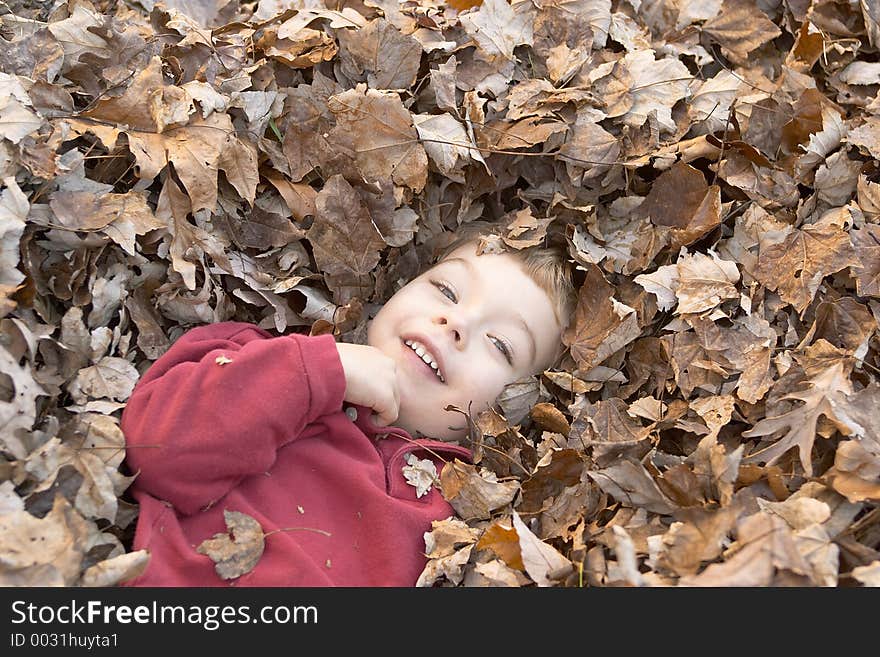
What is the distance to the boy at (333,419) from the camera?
5.74ft

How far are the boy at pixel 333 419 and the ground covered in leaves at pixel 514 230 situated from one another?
0.08m

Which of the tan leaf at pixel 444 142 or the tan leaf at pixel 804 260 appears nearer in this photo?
the tan leaf at pixel 804 260

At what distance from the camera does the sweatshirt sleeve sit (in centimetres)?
174

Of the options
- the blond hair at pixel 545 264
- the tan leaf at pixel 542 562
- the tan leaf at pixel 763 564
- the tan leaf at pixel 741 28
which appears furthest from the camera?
the tan leaf at pixel 741 28

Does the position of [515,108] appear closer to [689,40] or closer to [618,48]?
[618,48]

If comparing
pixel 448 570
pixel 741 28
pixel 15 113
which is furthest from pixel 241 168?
pixel 741 28

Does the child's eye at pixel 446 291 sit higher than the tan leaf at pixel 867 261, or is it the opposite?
the tan leaf at pixel 867 261

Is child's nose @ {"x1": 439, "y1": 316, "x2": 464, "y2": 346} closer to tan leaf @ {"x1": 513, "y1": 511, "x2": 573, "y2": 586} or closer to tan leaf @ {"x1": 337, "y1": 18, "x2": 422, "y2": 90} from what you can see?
tan leaf @ {"x1": 513, "y1": 511, "x2": 573, "y2": 586}

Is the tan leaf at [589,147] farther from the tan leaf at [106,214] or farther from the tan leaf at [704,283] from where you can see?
the tan leaf at [106,214]

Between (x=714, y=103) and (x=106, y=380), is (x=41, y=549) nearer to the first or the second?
(x=106, y=380)

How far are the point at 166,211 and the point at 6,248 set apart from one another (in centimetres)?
38

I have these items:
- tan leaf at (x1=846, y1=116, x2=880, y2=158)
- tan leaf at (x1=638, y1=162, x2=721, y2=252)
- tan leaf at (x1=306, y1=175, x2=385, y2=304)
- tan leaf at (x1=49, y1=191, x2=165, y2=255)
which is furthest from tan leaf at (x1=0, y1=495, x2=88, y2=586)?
tan leaf at (x1=846, y1=116, x2=880, y2=158)

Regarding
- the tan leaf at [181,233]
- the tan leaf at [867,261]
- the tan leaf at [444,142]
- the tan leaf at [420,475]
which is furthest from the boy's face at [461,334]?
the tan leaf at [867,261]
